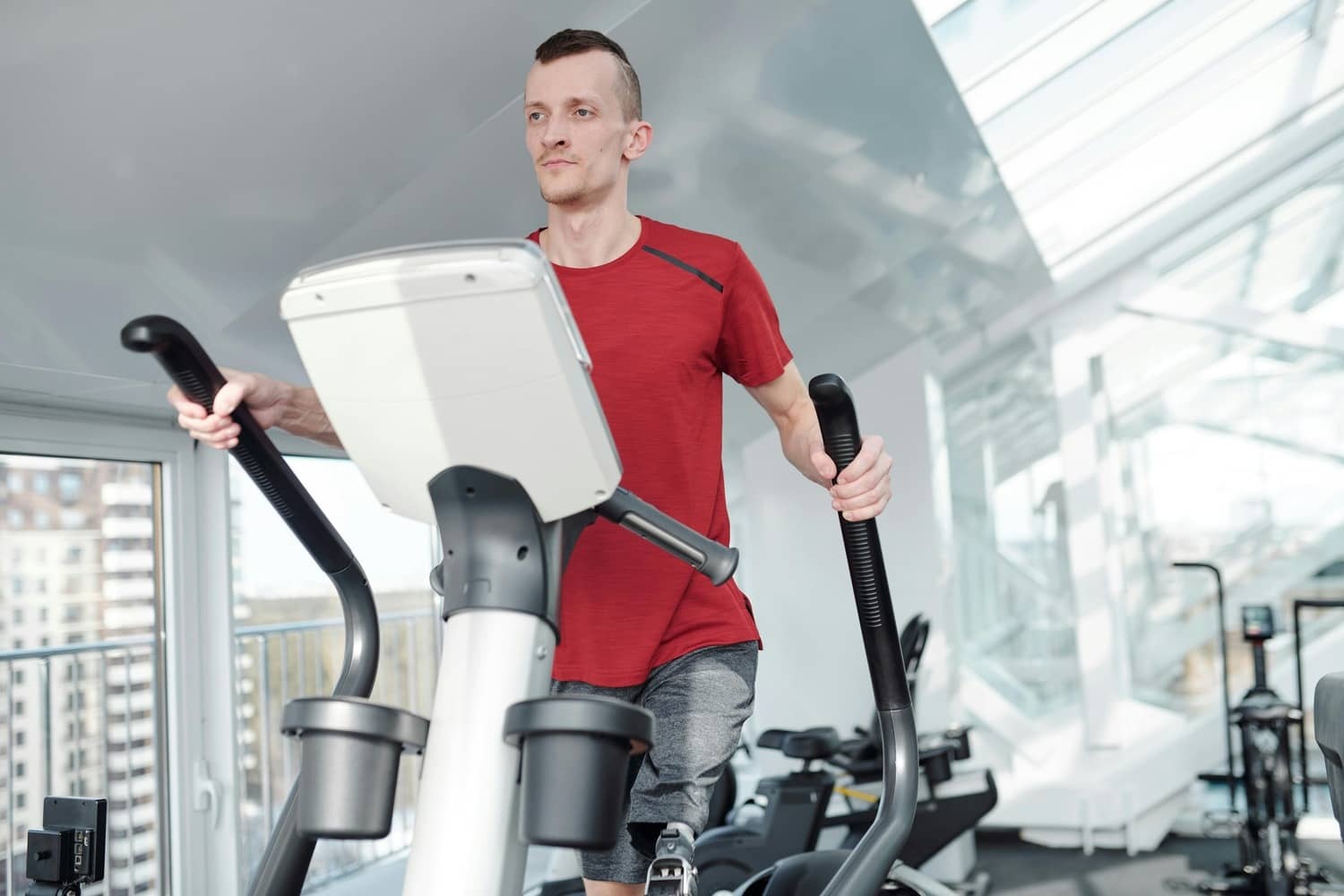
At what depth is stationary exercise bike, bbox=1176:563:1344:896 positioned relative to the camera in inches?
155

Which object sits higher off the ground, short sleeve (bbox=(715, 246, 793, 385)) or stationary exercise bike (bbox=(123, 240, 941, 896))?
short sleeve (bbox=(715, 246, 793, 385))

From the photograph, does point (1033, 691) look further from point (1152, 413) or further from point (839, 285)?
point (839, 285)

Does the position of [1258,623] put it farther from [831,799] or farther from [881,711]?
[881,711]

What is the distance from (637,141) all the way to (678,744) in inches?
24.5

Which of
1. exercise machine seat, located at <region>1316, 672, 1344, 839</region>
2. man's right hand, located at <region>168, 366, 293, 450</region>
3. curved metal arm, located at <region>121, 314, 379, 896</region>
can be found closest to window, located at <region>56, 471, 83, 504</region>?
curved metal arm, located at <region>121, 314, 379, 896</region>

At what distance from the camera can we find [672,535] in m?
0.93

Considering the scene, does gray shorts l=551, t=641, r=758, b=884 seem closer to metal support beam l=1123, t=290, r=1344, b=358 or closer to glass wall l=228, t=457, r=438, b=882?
glass wall l=228, t=457, r=438, b=882

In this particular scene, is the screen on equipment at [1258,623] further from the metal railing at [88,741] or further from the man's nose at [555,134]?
the man's nose at [555,134]

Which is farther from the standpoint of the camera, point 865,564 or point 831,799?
point 831,799

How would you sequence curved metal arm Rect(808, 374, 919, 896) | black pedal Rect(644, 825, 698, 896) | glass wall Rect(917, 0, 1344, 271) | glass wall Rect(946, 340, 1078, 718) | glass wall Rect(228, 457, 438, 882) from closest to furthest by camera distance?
black pedal Rect(644, 825, 698, 896) < curved metal arm Rect(808, 374, 919, 896) < glass wall Rect(228, 457, 438, 882) < glass wall Rect(917, 0, 1344, 271) < glass wall Rect(946, 340, 1078, 718)

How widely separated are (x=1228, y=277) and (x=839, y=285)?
329cm

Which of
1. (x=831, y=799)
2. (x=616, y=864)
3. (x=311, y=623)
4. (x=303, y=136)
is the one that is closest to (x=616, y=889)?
(x=616, y=864)

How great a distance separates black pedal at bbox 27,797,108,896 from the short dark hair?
0.94m

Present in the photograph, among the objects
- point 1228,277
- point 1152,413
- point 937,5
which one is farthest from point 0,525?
point 1228,277
